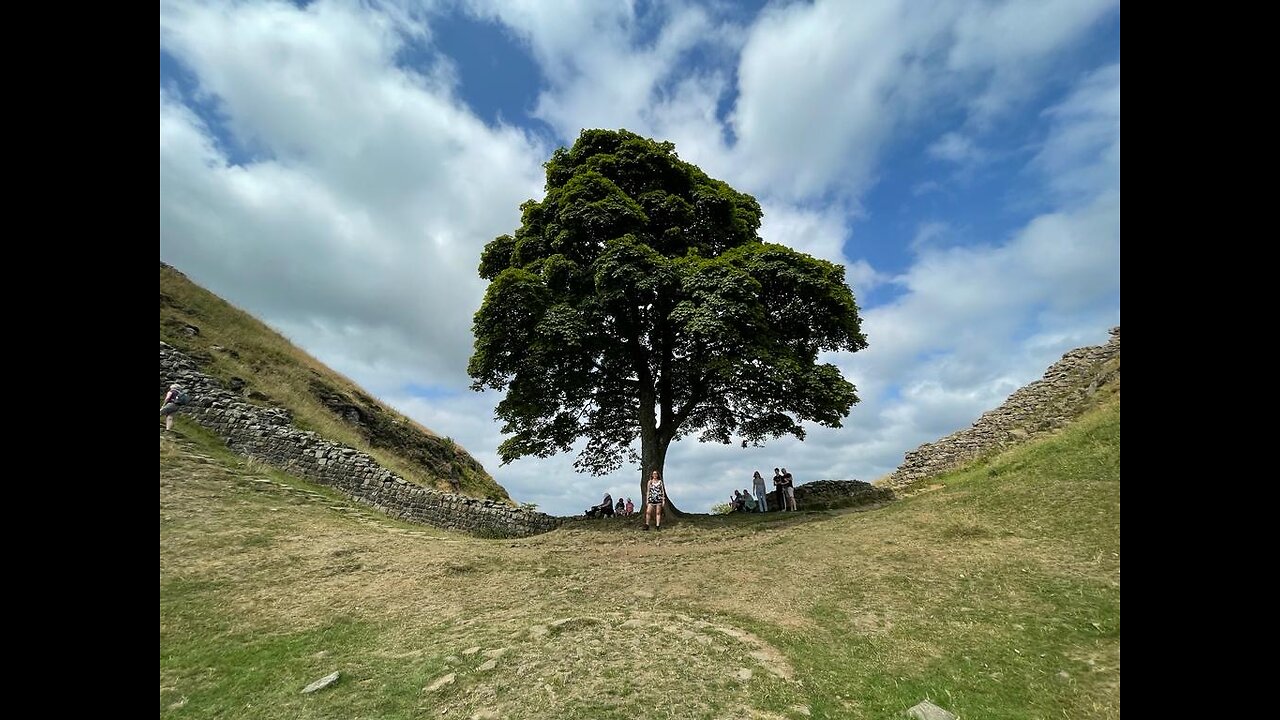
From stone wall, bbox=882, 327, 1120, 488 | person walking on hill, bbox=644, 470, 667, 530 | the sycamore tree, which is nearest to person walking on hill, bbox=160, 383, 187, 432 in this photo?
the sycamore tree

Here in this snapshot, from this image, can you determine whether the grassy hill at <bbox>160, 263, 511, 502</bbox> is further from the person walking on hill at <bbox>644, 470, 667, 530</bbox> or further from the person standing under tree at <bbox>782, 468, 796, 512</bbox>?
the person standing under tree at <bbox>782, 468, 796, 512</bbox>

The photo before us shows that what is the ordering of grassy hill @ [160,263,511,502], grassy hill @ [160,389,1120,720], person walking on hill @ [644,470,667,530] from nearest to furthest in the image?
grassy hill @ [160,389,1120,720] → person walking on hill @ [644,470,667,530] → grassy hill @ [160,263,511,502]

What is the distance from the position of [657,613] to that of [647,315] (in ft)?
47.3

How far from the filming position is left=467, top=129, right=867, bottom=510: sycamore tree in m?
21.7

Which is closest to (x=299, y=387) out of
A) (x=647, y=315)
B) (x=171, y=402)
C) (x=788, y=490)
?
(x=171, y=402)

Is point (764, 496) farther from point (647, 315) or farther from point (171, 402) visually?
point (171, 402)

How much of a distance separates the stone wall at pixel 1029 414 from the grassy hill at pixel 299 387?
2568 cm

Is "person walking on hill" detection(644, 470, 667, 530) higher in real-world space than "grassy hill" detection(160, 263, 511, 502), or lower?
lower

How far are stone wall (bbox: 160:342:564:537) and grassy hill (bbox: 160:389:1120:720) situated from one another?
3074mm

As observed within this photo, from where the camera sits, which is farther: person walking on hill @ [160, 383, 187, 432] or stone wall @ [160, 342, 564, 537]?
stone wall @ [160, 342, 564, 537]
